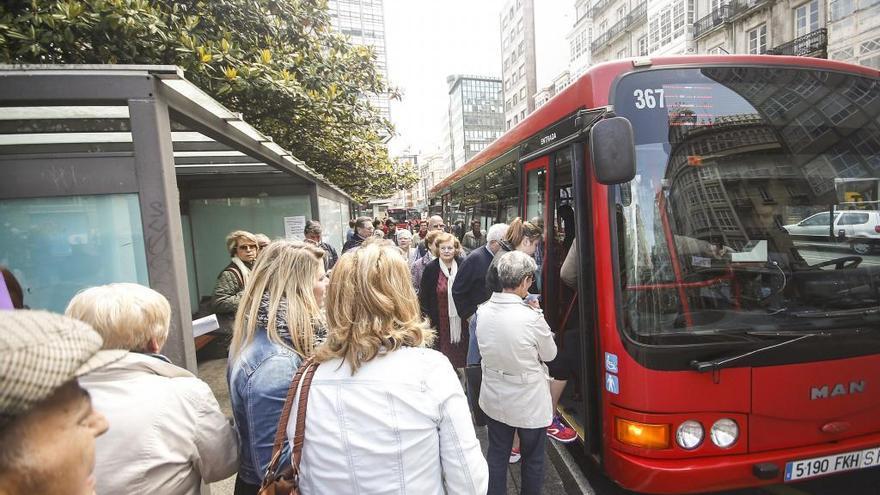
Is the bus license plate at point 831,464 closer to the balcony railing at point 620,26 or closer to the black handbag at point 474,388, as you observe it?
the black handbag at point 474,388

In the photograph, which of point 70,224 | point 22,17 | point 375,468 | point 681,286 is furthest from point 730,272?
point 22,17

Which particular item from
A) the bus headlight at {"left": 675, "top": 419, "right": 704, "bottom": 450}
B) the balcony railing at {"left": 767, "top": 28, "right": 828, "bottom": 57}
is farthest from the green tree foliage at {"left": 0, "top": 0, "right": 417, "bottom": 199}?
the balcony railing at {"left": 767, "top": 28, "right": 828, "bottom": 57}

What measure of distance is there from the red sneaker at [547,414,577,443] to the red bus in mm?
868

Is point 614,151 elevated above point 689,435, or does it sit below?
above

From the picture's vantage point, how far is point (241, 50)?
6.24 metres

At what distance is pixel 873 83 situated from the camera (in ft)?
9.81

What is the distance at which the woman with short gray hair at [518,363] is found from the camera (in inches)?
108

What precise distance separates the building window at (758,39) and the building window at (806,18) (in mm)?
1650

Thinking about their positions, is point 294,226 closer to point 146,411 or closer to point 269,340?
point 269,340

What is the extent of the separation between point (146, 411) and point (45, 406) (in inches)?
39.7

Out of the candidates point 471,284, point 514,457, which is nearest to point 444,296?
point 471,284

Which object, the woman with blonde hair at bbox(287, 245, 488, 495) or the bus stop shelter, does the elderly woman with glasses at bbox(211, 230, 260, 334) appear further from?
the woman with blonde hair at bbox(287, 245, 488, 495)

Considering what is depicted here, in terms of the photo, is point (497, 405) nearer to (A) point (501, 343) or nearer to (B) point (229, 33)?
(A) point (501, 343)

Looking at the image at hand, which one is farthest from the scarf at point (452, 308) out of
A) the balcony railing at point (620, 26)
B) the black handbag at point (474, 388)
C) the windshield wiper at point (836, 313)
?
the balcony railing at point (620, 26)
